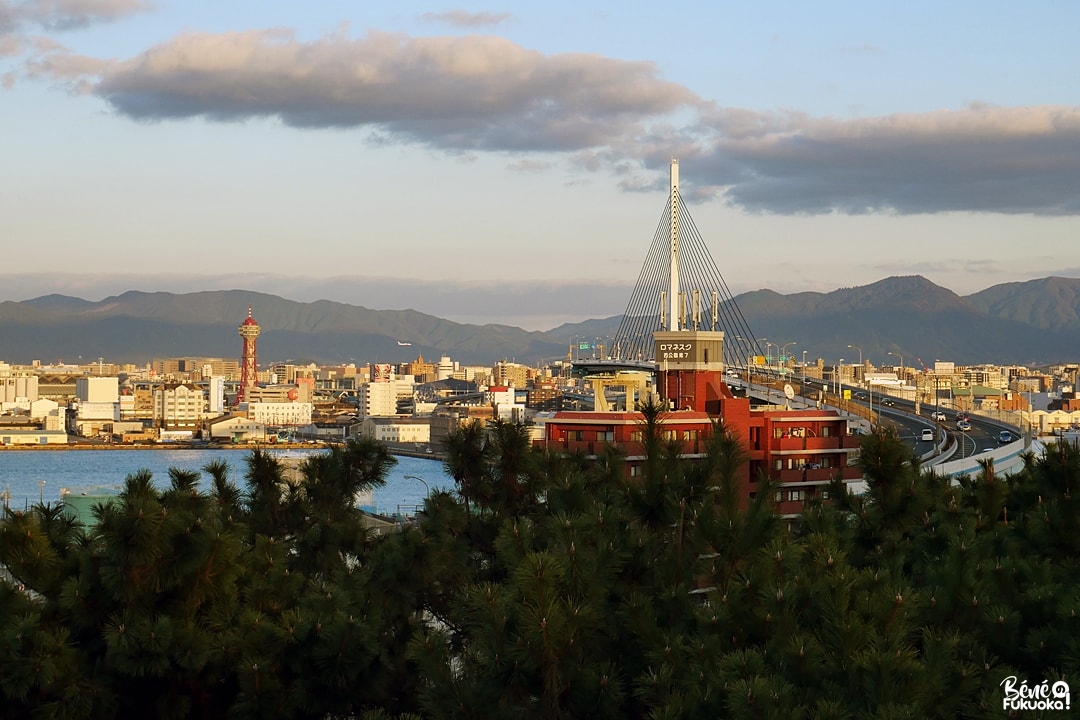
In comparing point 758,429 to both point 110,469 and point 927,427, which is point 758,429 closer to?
point 927,427

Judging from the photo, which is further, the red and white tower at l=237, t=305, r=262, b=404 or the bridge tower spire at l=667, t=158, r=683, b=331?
the red and white tower at l=237, t=305, r=262, b=404

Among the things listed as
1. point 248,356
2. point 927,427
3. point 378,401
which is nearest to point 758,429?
point 927,427

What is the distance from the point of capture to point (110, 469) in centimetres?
7856

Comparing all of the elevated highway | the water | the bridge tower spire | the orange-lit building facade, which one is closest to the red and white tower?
the water

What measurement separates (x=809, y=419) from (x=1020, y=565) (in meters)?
18.0

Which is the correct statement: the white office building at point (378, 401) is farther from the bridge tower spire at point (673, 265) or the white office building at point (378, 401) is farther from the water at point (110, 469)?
the bridge tower spire at point (673, 265)

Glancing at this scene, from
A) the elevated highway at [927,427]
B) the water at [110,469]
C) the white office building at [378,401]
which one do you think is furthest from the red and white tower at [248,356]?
the elevated highway at [927,427]

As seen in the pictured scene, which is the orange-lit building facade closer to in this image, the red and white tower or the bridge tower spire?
the bridge tower spire

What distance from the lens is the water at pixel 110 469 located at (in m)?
59.8

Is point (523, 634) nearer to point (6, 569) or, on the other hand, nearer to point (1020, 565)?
point (1020, 565)

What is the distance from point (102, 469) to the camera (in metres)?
78.4

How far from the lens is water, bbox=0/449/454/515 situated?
59.8 metres

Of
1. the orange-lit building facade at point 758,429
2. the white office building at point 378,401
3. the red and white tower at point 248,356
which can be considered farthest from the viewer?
the red and white tower at point 248,356

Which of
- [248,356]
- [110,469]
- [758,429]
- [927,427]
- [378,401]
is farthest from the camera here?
[248,356]
